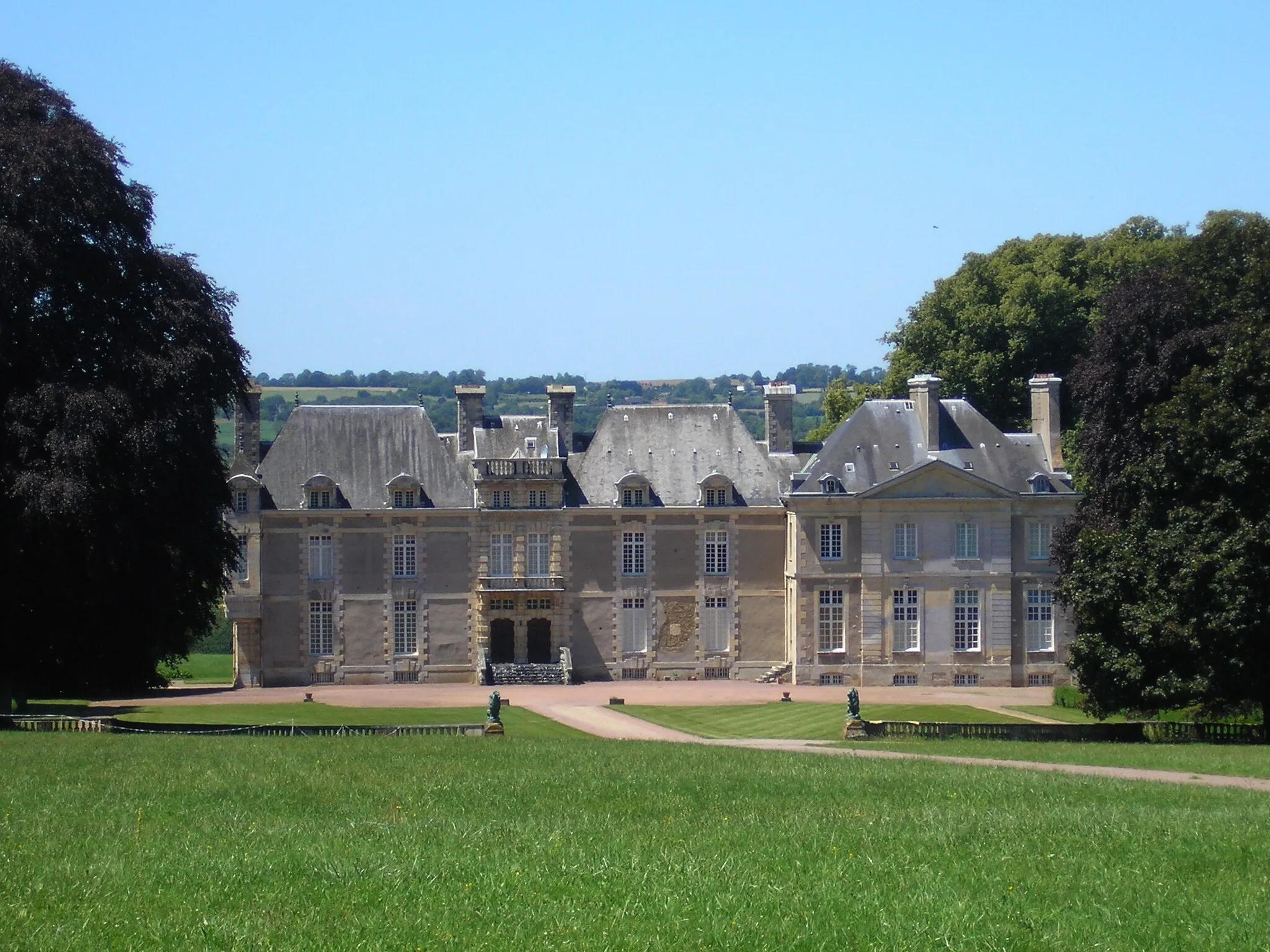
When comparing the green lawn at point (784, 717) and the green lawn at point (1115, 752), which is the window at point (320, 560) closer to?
the green lawn at point (784, 717)

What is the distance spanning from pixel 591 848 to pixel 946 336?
4458 centimetres

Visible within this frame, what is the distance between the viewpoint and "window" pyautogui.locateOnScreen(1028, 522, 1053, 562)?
152 ft

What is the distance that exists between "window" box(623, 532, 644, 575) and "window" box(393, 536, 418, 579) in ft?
19.2

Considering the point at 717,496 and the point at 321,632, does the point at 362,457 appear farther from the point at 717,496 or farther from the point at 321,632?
the point at 717,496

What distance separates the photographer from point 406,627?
47562 millimetres

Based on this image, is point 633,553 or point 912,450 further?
point 633,553

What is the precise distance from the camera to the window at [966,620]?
151 ft

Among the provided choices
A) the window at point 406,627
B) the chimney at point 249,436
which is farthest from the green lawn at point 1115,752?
the chimney at point 249,436

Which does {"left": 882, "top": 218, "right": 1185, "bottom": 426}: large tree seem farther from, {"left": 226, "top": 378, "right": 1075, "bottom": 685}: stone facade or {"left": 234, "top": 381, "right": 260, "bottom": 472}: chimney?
{"left": 234, "top": 381, "right": 260, "bottom": 472}: chimney

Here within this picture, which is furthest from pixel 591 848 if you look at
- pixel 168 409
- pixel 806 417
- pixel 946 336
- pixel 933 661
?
pixel 806 417

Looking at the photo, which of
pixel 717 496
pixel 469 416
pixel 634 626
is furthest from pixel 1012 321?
pixel 469 416

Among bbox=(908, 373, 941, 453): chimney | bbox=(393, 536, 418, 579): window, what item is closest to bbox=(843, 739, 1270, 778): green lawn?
bbox=(908, 373, 941, 453): chimney

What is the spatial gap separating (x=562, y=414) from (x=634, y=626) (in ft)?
21.0

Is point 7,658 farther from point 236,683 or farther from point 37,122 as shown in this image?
point 236,683
